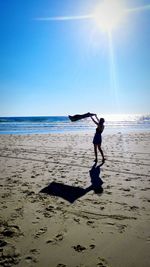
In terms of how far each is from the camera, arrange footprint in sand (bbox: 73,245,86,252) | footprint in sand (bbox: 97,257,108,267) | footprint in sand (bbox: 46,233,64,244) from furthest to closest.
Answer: footprint in sand (bbox: 46,233,64,244) < footprint in sand (bbox: 73,245,86,252) < footprint in sand (bbox: 97,257,108,267)

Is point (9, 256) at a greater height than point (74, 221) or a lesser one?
greater

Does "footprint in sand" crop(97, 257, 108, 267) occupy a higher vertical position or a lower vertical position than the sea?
higher

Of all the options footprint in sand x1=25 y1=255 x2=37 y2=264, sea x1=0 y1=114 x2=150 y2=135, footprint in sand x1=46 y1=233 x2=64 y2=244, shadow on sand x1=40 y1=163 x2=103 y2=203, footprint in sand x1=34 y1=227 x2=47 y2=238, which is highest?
footprint in sand x1=25 y1=255 x2=37 y2=264

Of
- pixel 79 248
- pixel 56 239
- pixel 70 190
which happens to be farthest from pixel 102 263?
pixel 70 190

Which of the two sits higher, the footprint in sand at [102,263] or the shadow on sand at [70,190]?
the footprint in sand at [102,263]

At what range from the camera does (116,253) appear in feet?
11.2

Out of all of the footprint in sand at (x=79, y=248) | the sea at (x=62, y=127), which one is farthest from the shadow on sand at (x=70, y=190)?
the sea at (x=62, y=127)

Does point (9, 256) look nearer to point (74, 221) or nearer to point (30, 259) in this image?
point (30, 259)

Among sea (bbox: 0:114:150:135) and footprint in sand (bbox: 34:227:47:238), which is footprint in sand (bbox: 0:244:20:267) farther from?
sea (bbox: 0:114:150:135)

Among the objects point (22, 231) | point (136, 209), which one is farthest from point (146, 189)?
point (22, 231)

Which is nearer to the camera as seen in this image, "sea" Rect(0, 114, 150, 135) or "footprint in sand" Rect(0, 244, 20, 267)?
"footprint in sand" Rect(0, 244, 20, 267)

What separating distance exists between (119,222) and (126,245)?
74 cm

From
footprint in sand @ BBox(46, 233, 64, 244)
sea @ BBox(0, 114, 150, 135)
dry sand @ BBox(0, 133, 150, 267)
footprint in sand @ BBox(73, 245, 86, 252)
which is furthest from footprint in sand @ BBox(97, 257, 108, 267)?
sea @ BBox(0, 114, 150, 135)

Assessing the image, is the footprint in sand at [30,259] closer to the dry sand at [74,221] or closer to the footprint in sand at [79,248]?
the dry sand at [74,221]
